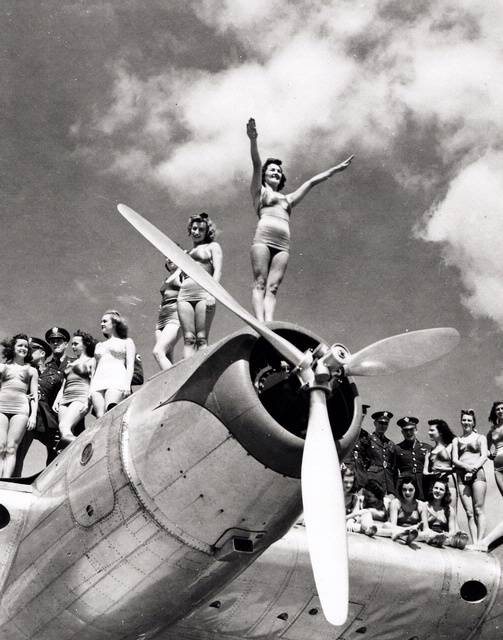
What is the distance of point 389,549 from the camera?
1196 centimetres

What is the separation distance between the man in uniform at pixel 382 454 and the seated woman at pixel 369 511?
167mm

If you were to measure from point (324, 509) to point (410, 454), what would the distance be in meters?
7.48

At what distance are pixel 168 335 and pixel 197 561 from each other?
4.83 m

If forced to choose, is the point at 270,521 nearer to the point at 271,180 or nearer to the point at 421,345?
the point at 421,345

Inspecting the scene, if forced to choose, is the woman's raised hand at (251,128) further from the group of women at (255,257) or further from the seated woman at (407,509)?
the seated woman at (407,509)

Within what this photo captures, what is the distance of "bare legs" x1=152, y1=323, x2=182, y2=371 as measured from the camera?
1269cm

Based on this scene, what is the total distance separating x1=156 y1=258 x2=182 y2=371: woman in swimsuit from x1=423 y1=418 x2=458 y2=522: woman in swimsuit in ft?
16.3

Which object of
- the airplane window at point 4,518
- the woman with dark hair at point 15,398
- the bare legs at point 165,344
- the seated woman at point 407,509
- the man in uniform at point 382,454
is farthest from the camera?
the man in uniform at point 382,454

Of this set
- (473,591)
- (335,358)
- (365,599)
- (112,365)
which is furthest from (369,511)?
(335,358)

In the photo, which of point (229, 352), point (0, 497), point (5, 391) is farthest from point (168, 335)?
point (229, 352)

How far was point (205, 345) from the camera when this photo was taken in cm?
1149

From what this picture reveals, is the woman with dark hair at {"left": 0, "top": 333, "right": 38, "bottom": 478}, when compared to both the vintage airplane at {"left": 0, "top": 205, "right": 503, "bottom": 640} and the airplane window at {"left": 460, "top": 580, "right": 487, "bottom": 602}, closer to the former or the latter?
the vintage airplane at {"left": 0, "top": 205, "right": 503, "bottom": 640}

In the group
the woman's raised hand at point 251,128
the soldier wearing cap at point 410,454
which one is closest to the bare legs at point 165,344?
the woman's raised hand at point 251,128

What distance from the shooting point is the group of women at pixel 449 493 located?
13492 millimetres
